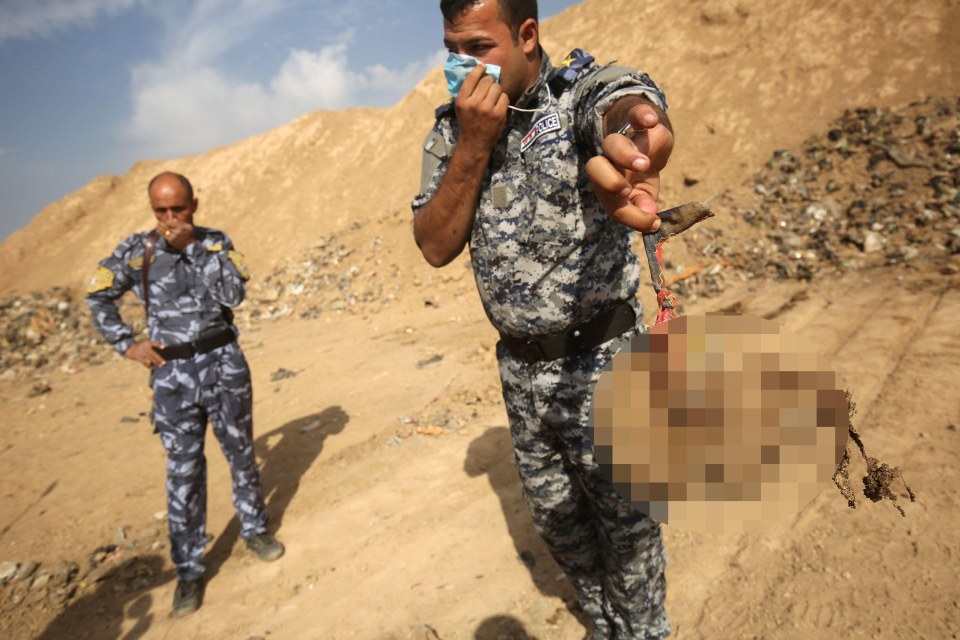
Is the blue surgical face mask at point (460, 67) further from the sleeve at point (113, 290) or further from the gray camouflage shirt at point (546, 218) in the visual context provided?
the sleeve at point (113, 290)

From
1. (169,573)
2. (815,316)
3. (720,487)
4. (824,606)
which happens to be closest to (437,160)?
(720,487)

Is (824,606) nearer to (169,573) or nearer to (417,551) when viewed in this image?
(417,551)

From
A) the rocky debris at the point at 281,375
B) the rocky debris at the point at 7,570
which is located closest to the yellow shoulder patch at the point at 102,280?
the rocky debris at the point at 7,570

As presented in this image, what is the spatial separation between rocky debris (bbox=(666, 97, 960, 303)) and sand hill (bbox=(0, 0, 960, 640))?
0.04m

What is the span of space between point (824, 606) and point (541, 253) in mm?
2044

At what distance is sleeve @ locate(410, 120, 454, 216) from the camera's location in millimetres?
1819

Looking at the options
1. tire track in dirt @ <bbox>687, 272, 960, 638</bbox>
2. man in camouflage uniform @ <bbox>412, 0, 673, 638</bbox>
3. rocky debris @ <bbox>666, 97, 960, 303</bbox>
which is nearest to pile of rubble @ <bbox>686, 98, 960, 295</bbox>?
rocky debris @ <bbox>666, 97, 960, 303</bbox>

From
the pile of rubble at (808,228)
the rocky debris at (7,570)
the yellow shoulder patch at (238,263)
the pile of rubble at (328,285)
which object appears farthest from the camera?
the pile of rubble at (328,285)

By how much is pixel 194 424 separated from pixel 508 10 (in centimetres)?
270

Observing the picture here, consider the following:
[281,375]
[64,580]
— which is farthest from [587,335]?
[281,375]

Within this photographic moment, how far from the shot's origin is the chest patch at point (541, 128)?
162 centimetres

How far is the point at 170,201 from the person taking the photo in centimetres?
291

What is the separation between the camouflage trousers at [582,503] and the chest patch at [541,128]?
27.8 inches

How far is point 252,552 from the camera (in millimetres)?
3459
